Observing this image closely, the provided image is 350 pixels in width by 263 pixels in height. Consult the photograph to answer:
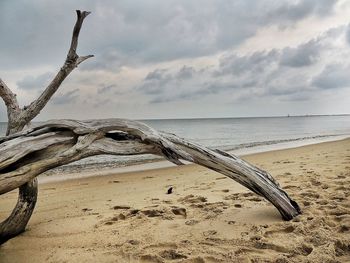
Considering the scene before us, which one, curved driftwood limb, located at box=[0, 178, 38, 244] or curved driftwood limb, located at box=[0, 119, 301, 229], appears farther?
curved driftwood limb, located at box=[0, 178, 38, 244]

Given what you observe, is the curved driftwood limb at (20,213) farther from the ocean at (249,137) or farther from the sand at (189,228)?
the ocean at (249,137)

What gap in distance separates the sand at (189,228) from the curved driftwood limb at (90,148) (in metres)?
0.60

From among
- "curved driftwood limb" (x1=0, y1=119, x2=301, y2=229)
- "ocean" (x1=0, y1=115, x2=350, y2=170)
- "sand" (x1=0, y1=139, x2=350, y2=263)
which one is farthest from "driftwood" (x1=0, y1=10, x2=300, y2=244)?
"ocean" (x1=0, y1=115, x2=350, y2=170)

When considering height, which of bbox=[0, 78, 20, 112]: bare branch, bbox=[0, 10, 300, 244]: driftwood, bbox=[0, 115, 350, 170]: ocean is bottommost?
bbox=[0, 115, 350, 170]: ocean

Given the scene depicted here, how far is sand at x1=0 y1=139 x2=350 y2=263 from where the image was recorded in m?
3.70

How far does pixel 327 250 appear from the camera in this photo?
3.57 m

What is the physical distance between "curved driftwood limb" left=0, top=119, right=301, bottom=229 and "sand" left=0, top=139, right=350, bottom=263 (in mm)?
604

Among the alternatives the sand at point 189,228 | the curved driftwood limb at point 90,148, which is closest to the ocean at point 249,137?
the sand at point 189,228

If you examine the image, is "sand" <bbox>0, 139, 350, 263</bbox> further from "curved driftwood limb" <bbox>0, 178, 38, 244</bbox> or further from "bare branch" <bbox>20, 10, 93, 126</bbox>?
"bare branch" <bbox>20, 10, 93, 126</bbox>

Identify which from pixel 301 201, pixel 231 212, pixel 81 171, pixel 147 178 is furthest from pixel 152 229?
pixel 81 171

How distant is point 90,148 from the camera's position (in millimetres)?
3963

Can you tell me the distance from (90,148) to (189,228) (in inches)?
65.3

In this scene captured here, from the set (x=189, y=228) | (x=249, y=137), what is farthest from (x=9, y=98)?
(x=249, y=137)

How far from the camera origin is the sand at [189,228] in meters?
3.70
